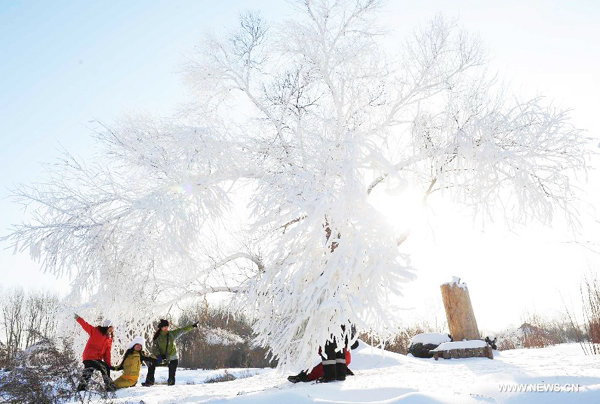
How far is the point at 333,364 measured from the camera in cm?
625

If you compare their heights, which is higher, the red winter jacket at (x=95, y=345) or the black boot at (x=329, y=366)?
the red winter jacket at (x=95, y=345)

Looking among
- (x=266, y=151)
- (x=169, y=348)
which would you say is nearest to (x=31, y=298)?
(x=169, y=348)

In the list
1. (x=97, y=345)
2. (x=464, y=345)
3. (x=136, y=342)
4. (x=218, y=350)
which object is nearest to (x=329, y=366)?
(x=136, y=342)

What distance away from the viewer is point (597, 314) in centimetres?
771

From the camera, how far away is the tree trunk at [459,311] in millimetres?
11000

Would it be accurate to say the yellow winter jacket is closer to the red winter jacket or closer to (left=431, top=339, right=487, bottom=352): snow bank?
the red winter jacket

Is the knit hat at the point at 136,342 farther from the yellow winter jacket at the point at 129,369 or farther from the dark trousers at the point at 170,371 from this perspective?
the dark trousers at the point at 170,371

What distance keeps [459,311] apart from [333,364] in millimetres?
6205

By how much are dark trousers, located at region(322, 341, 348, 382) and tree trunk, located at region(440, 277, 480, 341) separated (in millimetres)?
5935

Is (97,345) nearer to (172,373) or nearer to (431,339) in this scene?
(172,373)

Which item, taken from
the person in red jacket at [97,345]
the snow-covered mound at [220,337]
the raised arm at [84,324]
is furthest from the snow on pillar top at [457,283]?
the snow-covered mound at [220,337]

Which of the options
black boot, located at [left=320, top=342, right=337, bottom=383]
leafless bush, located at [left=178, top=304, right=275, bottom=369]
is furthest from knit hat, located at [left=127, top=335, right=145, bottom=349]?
leafless bush, located at [left=178, top=304, right=275, bottom=369]

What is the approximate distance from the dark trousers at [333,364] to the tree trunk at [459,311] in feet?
19.5

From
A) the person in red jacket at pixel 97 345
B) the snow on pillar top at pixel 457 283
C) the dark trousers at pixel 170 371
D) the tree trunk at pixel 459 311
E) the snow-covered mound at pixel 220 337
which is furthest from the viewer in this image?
the snow-covered mound at pixel 220 337
